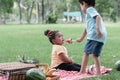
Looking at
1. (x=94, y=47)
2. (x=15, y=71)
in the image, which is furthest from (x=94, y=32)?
(x=15, y=71)

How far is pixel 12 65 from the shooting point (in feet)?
21.2

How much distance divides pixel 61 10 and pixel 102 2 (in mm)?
19162

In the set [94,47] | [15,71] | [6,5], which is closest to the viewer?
[15,71]

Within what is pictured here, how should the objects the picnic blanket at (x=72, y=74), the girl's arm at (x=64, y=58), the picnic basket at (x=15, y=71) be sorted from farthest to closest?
1. the girl's arm at (x=64, y=58)
2. the picnic blanket at (x=72, y=74)
3. the picnic basket at (x=15, y=71)

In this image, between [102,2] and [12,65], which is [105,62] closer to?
[12,65]

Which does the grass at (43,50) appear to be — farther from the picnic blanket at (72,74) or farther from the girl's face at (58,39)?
the girl's face at (58,39)

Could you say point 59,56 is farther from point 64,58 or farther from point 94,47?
point 94,47

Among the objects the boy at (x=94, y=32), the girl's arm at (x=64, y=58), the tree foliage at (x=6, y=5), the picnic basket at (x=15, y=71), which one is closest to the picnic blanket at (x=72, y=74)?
the boy at (x=94, y=32)

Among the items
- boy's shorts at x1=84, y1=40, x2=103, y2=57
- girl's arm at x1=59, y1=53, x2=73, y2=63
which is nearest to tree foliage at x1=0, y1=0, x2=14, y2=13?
girl's arm at x1=59, y1=53, x2=73, y2=63

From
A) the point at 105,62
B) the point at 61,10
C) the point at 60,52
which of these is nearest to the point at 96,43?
the point at 60,52

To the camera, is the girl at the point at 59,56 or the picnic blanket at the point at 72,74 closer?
the picnic blanket at the point at 72,74

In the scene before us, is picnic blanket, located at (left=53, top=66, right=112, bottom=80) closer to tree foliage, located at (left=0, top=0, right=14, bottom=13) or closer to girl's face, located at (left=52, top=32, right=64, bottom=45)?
girl's face, located at (left=52, top=32, right=64, bottom=45)

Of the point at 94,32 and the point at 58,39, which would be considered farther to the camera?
the point at 58,39

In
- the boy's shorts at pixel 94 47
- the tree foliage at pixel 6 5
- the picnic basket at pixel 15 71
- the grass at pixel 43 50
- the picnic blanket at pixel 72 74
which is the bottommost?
the grass at pixel 43 50
